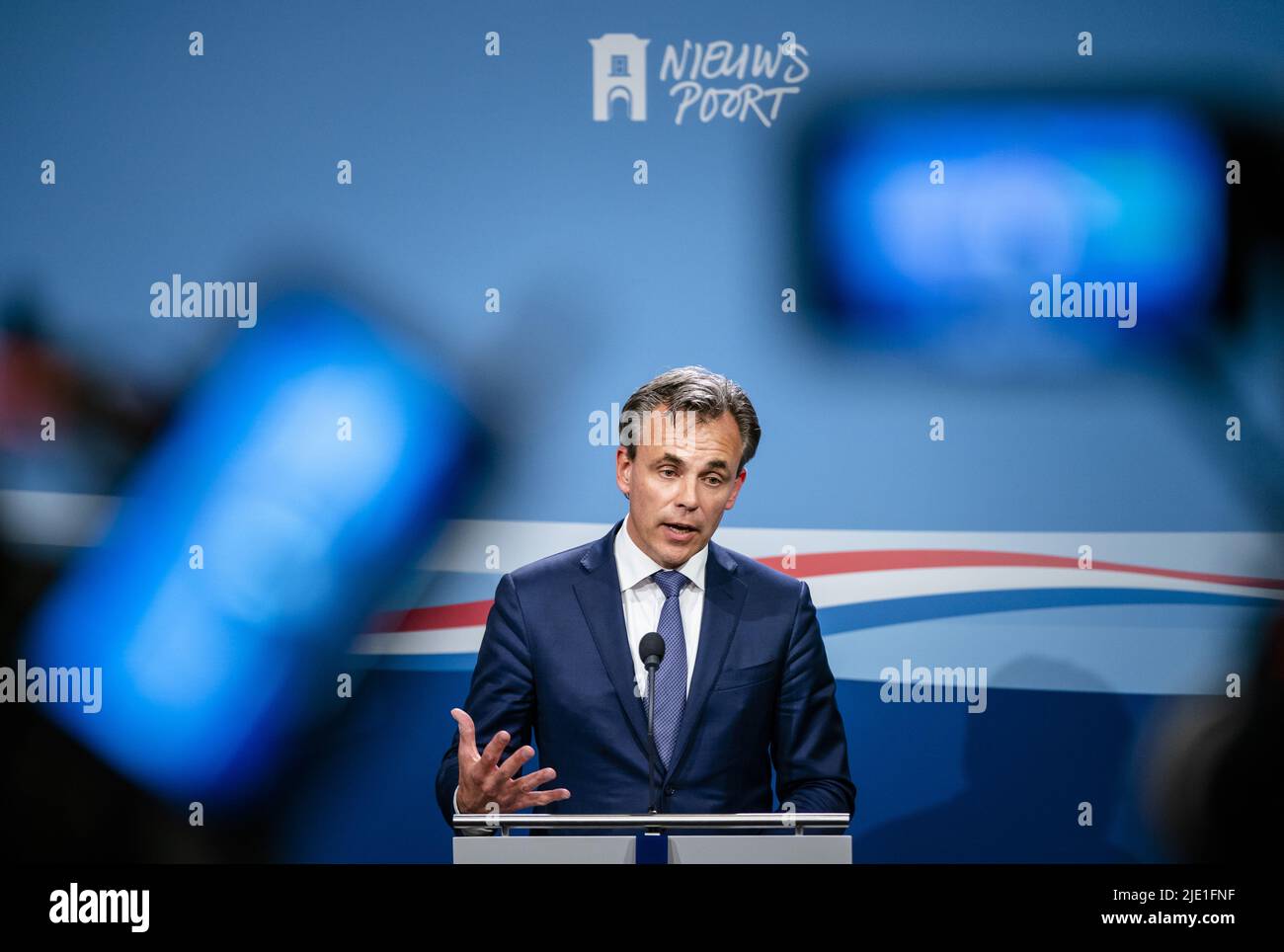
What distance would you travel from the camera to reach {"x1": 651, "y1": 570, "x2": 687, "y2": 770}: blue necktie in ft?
12.1

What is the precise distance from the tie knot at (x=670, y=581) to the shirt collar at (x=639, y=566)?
0.05 feet

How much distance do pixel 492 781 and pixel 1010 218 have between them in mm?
2574

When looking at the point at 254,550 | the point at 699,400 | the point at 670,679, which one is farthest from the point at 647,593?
the point at 254,550

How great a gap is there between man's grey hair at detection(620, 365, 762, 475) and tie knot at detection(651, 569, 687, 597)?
0.33m

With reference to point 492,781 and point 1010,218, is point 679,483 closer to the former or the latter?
point 492,781

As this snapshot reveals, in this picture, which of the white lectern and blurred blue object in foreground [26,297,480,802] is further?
blurred blue object in foreground [26,297,480,802]

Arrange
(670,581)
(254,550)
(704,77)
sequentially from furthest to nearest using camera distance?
(704,77) < (254,550) < (670,581)

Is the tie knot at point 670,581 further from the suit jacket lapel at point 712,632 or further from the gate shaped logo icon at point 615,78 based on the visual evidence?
the gate shaped logo icon at point 615,78

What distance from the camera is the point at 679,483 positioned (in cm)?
386

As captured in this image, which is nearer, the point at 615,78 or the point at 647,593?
the point at 647,593

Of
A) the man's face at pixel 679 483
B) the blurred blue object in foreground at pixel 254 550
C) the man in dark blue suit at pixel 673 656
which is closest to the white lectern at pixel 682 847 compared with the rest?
the man in dark blue suit at pixel 673 656

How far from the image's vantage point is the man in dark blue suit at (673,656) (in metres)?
3.67

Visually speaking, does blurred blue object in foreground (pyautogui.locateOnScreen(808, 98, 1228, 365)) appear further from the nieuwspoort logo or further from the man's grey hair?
the man's grey hair

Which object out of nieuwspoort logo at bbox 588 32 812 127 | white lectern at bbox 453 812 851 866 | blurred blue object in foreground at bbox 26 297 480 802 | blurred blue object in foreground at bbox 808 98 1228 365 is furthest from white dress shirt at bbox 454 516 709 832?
nieuwspoort logo at bbox 588 32 812 127
